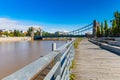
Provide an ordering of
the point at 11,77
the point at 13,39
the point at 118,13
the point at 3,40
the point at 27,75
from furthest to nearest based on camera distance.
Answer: the point at 13,39 → the point at 3,40 → the point at 118,13 → the point at 27,75 → the point at 11,77

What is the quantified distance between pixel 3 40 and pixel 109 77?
133127 millimetres

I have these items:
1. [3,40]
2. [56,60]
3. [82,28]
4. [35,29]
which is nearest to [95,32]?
[82,28]

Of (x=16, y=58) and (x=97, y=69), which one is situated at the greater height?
(x=97, y=69)

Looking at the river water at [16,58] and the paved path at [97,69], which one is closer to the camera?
the paved path at [97,69]

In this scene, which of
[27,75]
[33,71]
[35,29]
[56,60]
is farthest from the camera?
[35,29]

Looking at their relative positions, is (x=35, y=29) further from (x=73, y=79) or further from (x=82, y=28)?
(x=73, y=79)

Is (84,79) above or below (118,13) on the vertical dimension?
below

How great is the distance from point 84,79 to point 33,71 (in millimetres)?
5075

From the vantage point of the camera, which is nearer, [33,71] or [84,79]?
[33,71]

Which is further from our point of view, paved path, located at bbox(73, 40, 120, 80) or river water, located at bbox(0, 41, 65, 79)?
river water, located at bbox(0, 41, 65, 79)

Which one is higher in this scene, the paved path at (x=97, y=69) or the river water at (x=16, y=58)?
the paved path at (x=97, y=69)

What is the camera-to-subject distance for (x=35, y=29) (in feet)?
593

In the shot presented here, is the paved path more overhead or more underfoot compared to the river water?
more overhead

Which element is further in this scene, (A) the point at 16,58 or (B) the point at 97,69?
(A) the point at 16,58
